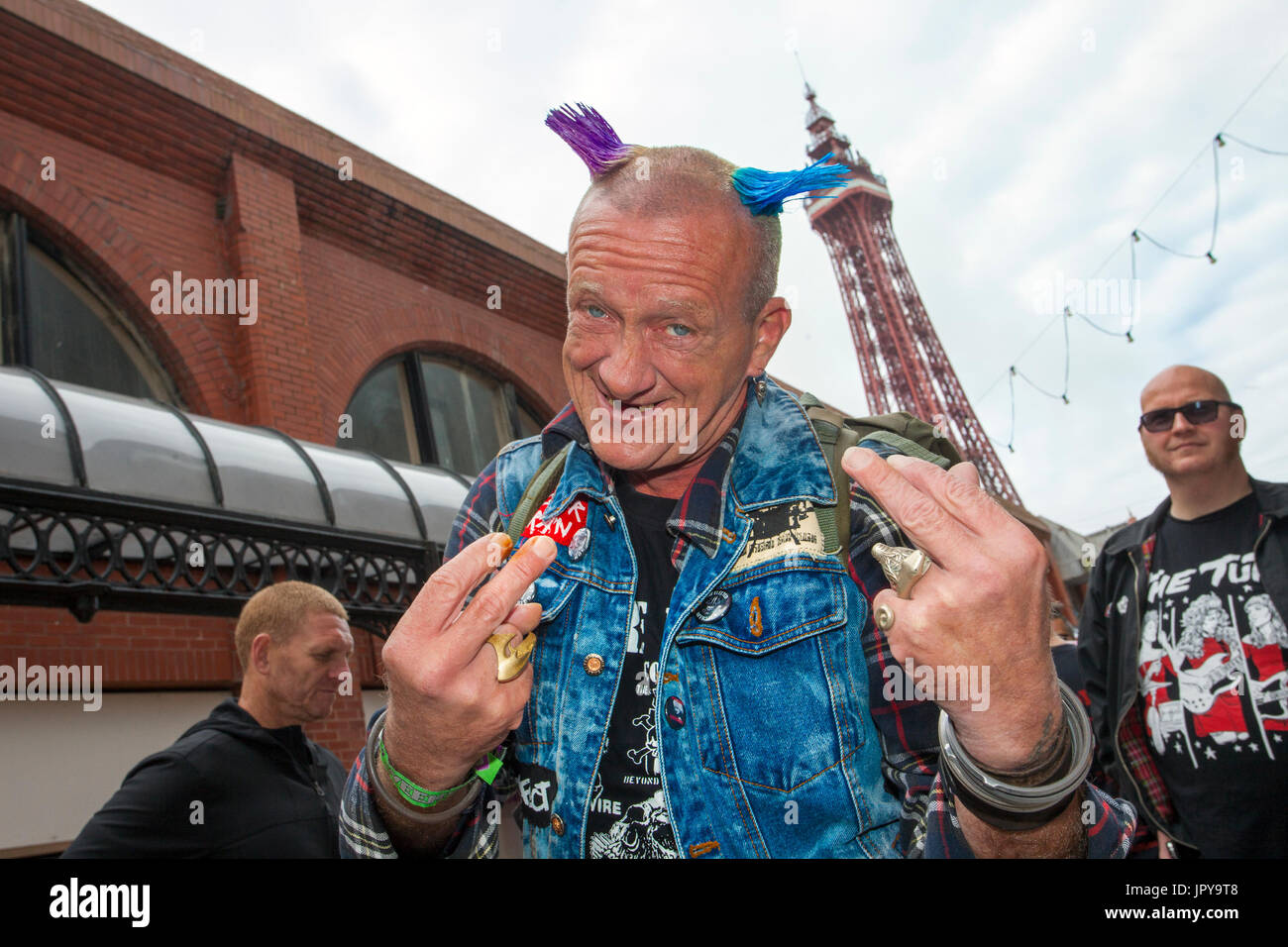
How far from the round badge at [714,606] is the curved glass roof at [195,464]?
4.59 m

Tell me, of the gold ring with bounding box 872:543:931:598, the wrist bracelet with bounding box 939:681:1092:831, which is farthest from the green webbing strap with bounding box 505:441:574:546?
the wrist bracelet with bounding box 939:681:1092:831

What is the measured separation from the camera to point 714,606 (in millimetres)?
1721

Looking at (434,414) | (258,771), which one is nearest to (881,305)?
(434,414)

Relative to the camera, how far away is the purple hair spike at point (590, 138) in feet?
6.33

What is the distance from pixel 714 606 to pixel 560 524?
367 mm

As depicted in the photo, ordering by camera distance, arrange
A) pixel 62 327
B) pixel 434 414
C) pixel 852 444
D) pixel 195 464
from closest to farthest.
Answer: pixel 852 444
pixel 195 464
pixel 62 327
pixel 434 414

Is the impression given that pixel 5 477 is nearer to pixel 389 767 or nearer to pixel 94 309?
pixel 94 309

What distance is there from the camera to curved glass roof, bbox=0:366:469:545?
5.12 meters

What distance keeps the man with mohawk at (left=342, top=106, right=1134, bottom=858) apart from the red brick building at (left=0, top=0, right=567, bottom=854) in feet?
14.7

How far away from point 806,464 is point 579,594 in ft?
1.71

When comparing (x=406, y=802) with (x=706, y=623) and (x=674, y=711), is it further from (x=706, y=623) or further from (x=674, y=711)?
(x=706, y=623)

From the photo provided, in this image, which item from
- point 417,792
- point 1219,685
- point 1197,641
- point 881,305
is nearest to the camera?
point 417,792

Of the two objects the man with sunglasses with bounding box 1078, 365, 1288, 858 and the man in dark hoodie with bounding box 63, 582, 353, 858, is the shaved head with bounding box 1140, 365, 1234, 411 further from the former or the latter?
the man in dark hoodie with bounding box 63, 582, 353, 858
